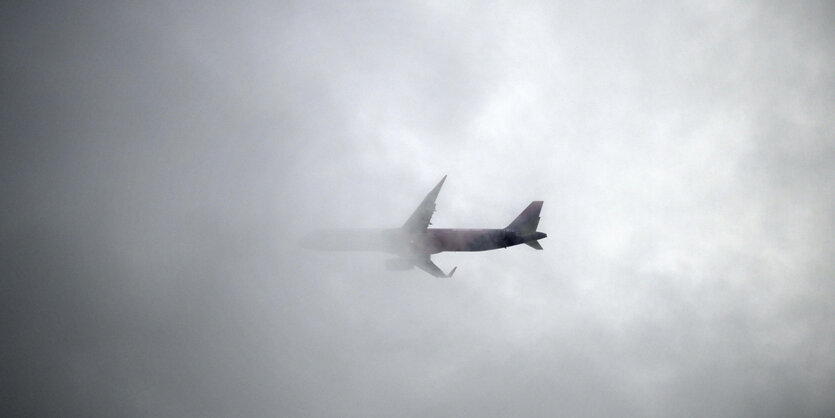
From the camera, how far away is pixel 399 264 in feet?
230

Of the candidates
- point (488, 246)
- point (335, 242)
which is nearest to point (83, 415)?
point (335, 242)

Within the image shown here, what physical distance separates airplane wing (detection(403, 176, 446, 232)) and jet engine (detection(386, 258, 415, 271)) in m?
4.78

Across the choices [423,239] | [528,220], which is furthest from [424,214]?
[528,220]

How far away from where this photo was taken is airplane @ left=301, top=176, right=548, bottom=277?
69875mm

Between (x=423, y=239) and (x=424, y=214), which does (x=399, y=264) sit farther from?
(x=424, y=214)

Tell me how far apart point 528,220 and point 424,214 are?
1624cm

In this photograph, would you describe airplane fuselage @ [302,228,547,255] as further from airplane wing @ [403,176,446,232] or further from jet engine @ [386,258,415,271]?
jet engine @ [386,258,415,271]

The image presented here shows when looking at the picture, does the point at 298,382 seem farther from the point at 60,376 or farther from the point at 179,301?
the point at 60,376

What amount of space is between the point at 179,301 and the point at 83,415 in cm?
4040

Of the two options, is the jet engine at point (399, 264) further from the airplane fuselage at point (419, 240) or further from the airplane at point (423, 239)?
the airplane fuselage at point (419, 240)

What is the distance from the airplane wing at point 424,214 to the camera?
67250 millimetres

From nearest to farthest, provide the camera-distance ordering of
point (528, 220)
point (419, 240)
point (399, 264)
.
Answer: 1. point (399, 264)
2. point (419, 240)
3. point (528, 220)

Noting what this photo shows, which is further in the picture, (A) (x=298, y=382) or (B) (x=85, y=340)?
(A) (x=298, y=382)

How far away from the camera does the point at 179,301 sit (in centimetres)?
15162
